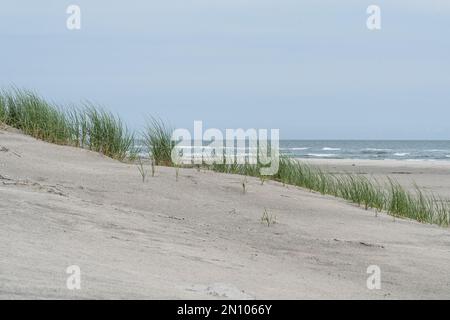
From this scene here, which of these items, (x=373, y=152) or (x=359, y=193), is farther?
(x=373, y=152)

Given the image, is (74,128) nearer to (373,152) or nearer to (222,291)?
(222,291)

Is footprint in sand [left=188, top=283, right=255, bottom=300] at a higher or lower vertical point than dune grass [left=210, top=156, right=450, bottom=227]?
lower

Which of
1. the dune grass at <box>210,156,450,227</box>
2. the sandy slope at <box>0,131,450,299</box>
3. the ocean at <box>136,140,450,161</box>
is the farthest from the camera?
the ocean at <box>136,140,450,161</box>

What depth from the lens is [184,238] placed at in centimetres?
587

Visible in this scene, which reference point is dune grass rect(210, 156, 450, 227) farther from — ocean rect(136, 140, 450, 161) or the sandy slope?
ocean rect(136, 140, 450, 161)

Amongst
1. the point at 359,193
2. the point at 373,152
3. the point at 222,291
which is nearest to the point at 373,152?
the point at 373,152

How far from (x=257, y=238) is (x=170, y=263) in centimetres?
155

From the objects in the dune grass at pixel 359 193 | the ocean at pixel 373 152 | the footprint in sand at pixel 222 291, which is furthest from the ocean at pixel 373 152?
the footprint in sand at pixel 222 291

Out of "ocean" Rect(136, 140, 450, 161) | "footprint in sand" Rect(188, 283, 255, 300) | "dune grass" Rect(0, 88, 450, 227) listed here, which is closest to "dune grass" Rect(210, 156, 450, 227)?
"dune grass" Rect(0, 88, 450, 227)

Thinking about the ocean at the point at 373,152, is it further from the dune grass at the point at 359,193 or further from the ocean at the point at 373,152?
the dune grass at the point at 359,193

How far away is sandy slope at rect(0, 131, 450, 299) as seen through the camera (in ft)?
14.7

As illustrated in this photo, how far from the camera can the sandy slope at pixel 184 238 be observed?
447cm

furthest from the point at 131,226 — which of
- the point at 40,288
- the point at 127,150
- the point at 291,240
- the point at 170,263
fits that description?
the point at 127,150
